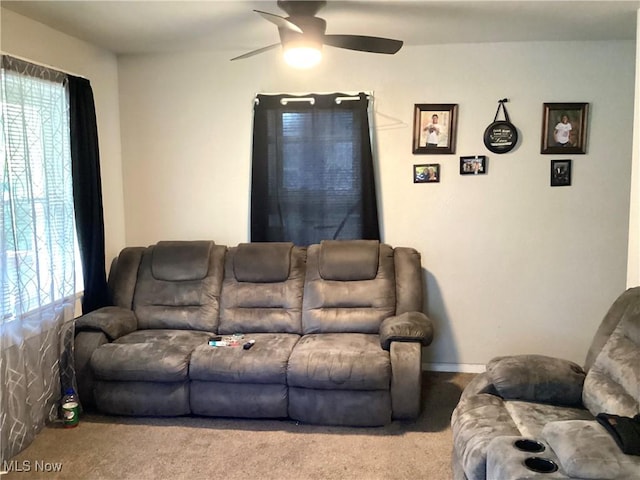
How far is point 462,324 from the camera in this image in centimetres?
430

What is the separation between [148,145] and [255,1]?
1820 millimetres

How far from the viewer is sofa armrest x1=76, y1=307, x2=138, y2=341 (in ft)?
11.8

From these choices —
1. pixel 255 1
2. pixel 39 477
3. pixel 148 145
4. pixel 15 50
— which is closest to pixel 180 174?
pixel 148 145

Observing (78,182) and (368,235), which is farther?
(368,235)

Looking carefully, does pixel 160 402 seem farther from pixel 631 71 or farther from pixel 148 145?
pixel 631 71

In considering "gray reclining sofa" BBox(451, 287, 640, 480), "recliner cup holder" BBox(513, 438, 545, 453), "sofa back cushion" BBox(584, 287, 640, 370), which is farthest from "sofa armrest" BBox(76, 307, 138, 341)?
"sofa back cushion" BBox(584, 287, 640, 370)

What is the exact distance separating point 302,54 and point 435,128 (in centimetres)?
136

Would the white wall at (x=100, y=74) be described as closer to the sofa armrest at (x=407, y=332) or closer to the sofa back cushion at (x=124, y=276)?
the sofa back cushion at (x=124, y=276)

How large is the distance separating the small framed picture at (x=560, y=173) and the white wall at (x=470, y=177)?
5 cm

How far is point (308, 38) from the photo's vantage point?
3.17 metres

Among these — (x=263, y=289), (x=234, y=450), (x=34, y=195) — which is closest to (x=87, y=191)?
(x=34, y=195)

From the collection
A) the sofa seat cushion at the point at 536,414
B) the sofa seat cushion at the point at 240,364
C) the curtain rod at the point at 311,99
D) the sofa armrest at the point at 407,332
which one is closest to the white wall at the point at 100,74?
the curtain rod at the point at 311,99

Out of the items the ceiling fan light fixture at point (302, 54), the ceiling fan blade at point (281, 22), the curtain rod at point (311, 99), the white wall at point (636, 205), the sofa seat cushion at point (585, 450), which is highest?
the ceiling fan blade at point (281, 22)

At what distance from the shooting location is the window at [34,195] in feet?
9.88
